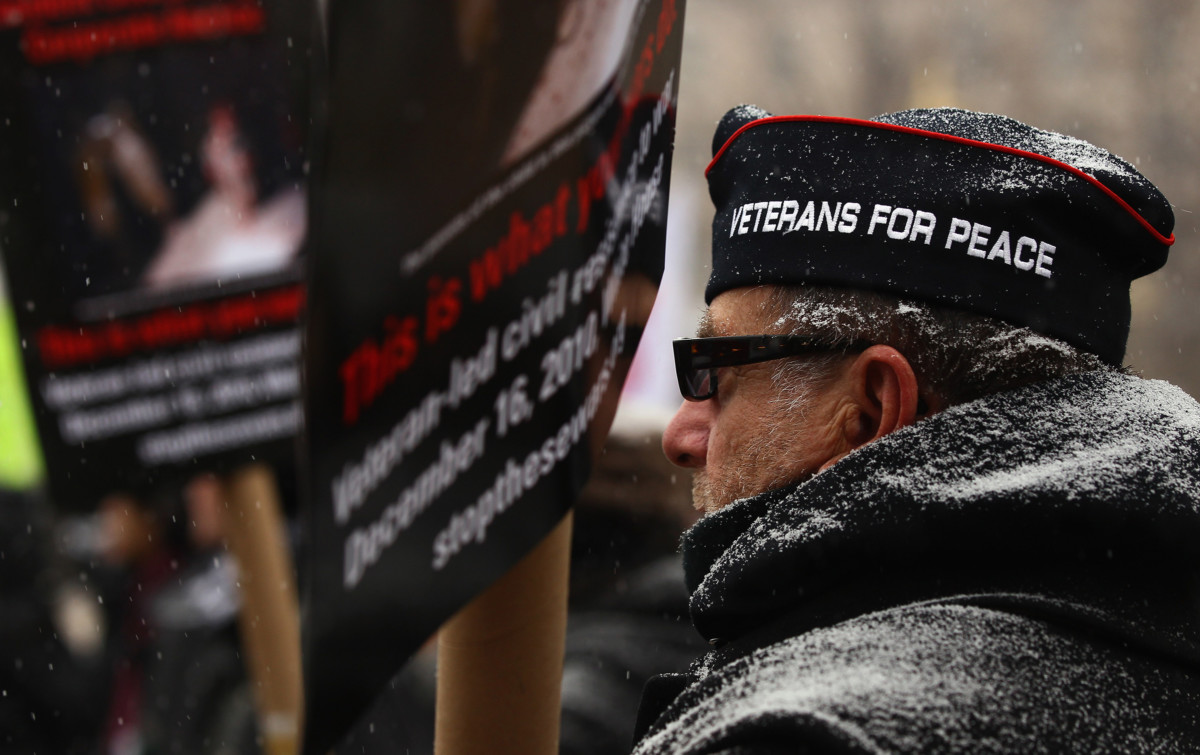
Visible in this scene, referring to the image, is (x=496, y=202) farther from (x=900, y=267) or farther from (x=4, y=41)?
(x=4, y=41)

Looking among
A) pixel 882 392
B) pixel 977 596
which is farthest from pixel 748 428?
pixel 977 596

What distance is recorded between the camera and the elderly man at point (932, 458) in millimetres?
1115

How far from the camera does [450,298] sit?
1159 mm

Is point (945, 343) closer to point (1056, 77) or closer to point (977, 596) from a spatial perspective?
point (977, 596)

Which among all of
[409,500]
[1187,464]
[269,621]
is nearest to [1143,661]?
[1187,464]

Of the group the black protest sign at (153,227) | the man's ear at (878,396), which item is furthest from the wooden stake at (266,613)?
the man's ear at (878,396)

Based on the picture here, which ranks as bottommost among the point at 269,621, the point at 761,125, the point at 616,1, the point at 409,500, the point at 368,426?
the point at 269,621

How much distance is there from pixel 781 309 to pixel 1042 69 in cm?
1342

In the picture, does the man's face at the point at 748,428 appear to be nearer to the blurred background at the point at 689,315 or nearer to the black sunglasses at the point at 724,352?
the black sunglasses at the point at 724,352

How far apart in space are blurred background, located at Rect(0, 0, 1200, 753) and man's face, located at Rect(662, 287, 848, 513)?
87.1 inches

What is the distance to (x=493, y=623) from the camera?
1556mm

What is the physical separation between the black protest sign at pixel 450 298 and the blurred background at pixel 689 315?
91.5 inches

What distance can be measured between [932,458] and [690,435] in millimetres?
553

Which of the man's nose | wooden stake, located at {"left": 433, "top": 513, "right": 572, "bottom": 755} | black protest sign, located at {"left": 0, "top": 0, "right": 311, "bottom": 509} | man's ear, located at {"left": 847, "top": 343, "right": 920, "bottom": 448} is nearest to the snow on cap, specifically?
man's ear, located at {"left": 847, "top": 343, "right": 920, "bottom": 448}
